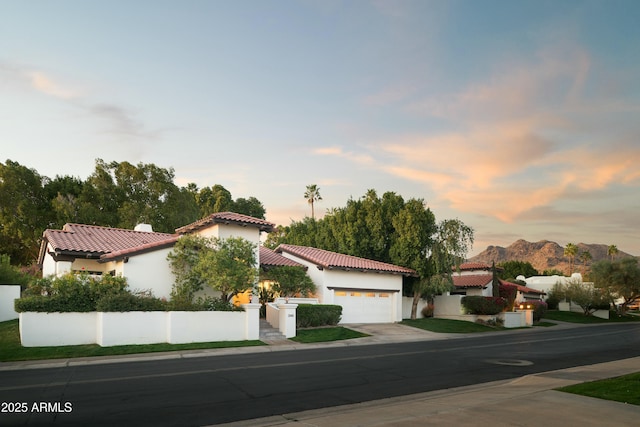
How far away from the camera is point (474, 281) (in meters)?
50.1

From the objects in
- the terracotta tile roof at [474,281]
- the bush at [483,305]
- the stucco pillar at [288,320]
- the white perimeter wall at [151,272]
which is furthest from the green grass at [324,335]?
the terracotta tile roof at [474,281]

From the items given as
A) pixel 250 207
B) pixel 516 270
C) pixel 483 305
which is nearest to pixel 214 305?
Result: pixel 483 305

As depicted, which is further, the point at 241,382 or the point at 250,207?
the point at 250,207

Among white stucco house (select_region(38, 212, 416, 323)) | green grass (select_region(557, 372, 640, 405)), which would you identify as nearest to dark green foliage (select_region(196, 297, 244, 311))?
white stucco house (select_region(38, 212, 416, 323))

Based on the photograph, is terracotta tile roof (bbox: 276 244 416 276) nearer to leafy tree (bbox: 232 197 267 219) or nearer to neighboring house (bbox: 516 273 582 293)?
neighboring house (bbox: 516 273 582 293)

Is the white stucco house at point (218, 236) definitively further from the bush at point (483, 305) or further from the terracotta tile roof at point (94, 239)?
the bush at point (483, 305)

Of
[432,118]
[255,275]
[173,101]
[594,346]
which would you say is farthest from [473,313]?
[173,101]

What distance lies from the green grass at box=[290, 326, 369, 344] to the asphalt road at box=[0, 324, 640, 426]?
4097mm

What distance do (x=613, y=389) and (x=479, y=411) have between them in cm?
466

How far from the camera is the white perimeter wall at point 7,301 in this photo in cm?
2772

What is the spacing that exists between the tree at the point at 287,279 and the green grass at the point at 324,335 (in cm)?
445

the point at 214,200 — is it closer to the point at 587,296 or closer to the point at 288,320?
the point at 288,320

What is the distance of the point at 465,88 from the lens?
29.1 m

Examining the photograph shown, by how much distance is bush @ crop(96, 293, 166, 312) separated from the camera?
21359 millimetres
